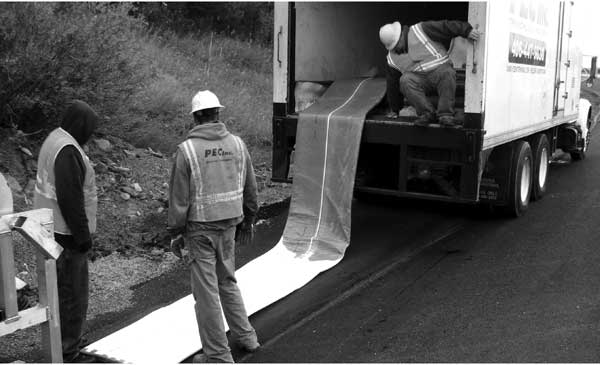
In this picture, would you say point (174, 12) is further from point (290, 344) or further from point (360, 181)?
point (290, 344)

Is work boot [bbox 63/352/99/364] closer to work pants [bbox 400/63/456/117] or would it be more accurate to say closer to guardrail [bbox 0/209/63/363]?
guardrail [bbox 0/209/63/363]

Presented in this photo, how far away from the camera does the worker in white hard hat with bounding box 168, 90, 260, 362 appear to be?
4387 mm

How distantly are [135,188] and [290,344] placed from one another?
A: 14.2ft

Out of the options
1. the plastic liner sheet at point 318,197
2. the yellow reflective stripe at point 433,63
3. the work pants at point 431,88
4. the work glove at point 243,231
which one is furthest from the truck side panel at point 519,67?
the work glove at point 243,231

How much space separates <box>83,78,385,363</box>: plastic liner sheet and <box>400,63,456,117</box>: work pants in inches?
22.0

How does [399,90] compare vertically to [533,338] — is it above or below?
above

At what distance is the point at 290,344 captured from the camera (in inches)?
187

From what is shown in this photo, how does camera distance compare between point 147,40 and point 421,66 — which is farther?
point 147,40

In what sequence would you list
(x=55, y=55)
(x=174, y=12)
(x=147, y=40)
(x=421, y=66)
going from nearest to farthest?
(x=421, y=66) < (x=55, y=55) < (x=147, y=40) < (x=174, y=12)

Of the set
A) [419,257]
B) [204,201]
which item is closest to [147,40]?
[419,257]

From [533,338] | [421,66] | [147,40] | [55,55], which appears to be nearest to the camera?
[533,338]

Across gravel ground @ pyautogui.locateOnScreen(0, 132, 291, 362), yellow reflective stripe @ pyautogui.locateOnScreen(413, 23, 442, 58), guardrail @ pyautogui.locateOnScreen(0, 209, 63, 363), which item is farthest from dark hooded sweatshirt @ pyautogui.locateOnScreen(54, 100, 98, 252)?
yellow reflective stripe @ pyautogui.locateOnScreen(413, 23, 442, 58)

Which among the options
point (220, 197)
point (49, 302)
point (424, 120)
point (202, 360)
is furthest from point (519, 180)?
point (49, 302)

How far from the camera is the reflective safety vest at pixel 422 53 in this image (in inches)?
A: 283
